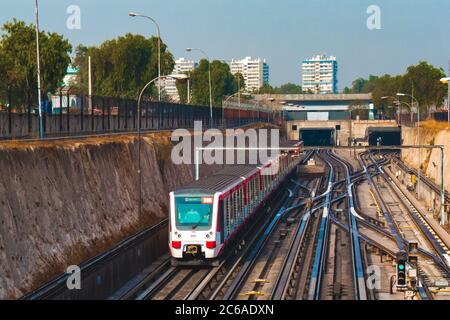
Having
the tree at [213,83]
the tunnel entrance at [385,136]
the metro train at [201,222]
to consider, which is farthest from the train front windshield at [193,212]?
the tunnel entrance at [385,136]

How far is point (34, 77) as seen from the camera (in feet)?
164

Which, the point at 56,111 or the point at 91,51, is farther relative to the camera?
the point at 91,51

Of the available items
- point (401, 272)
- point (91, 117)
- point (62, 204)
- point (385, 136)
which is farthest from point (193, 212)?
point (385, 136)

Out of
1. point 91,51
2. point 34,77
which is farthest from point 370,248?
point 91,51

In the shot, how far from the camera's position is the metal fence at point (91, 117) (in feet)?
108

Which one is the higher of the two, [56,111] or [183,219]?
[56,111]

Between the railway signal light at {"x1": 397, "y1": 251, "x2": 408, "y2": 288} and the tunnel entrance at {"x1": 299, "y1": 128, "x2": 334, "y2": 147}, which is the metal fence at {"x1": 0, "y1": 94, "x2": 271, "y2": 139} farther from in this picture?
the tunnel entrance at {"x1": 299, "y1": 128, "x2": 334, "y2": 147}

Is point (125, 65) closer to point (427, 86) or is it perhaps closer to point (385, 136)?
point (427, 86)

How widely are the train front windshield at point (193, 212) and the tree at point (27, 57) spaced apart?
20875mm

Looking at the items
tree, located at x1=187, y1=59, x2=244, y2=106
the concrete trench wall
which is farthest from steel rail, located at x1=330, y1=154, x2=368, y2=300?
tree, located at x1=187, y1=59, x2=244, y2=106

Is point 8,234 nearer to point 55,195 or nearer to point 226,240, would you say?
point 55,195

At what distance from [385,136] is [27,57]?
99.1 m
